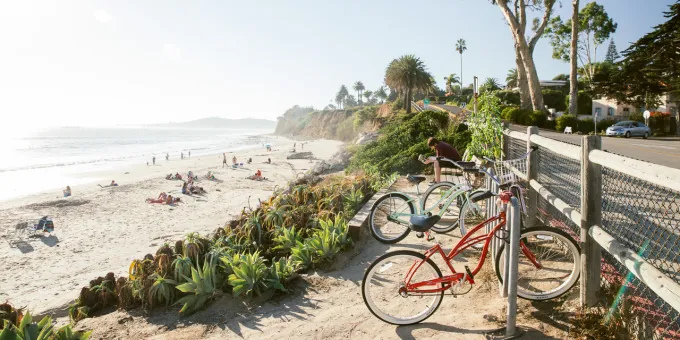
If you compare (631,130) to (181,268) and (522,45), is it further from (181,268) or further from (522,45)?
(181,268)

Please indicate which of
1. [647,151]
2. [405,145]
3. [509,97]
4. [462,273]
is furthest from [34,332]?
[509,97]

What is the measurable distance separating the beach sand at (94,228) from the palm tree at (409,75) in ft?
87.0

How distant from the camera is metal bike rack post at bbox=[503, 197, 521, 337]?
10.8 feet

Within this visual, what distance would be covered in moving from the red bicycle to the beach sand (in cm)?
678

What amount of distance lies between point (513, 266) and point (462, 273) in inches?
24.4

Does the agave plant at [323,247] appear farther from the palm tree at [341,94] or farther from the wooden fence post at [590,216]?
the palm tree at [341,94]

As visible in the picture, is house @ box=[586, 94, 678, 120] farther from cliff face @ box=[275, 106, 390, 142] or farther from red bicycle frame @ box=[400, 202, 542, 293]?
red bicycle frame @ box=[400, 202, 542, 293]

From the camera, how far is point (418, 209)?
609 cm

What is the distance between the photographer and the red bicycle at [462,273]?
12.3 feet

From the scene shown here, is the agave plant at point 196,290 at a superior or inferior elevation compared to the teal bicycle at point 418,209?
inferior

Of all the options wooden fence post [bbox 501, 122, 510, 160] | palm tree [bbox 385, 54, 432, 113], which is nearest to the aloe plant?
wooden fence post [bbox 501, 122, 510, 160]

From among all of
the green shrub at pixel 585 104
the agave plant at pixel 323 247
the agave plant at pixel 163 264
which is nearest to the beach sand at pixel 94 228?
the agave plant at pixel 163 264

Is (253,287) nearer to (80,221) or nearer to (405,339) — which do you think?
(405,339)

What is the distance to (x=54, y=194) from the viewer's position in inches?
952
